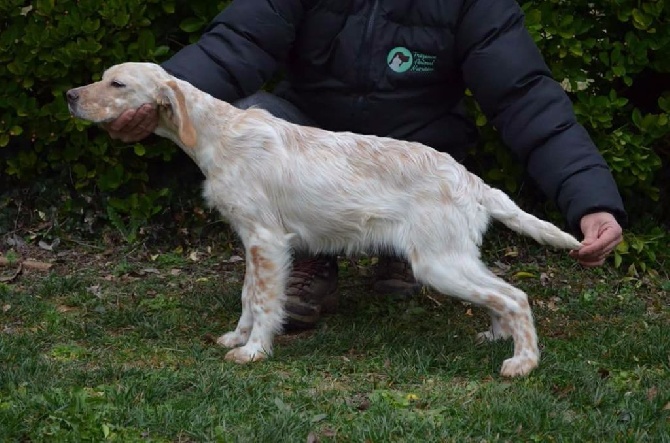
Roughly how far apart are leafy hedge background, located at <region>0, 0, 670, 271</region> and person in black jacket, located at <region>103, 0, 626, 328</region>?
768 millimetres

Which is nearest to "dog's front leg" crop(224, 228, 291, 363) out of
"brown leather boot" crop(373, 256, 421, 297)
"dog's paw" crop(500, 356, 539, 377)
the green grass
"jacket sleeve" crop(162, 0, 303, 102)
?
the green grass

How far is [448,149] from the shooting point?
17.6ft

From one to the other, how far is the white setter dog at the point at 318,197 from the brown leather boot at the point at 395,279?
0.96 m

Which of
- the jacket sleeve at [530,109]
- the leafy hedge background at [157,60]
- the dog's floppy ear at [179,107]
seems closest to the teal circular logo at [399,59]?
the jacket sleeve at [530,109]

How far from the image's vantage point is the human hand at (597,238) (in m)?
4.17

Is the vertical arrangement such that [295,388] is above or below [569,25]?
below

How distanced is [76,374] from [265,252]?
877 millimetres

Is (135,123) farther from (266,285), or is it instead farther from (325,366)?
(325,366)

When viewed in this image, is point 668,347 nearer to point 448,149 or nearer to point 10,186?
point 448,149

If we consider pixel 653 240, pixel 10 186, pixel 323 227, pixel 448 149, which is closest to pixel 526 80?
pixel 448 149

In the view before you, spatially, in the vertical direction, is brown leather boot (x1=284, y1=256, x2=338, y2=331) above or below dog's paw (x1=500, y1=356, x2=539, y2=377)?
below

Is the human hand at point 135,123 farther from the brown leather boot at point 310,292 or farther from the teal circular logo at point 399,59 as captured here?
the teal circular logo at point 399,59

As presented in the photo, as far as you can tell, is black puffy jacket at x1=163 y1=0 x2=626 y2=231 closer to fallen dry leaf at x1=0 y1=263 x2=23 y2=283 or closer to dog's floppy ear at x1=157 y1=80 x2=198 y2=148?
dog's floppy ear at x1=157 y1=80 x2=198 y2=148

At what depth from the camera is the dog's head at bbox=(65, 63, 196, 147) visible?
4.36 meters
